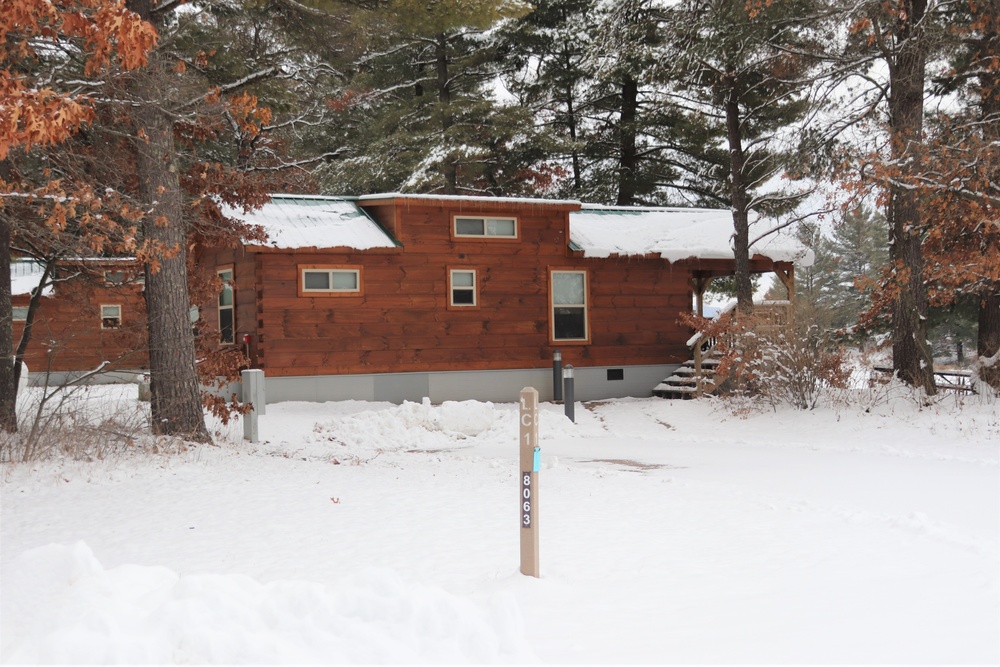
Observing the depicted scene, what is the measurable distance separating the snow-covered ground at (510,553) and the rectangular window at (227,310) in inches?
246

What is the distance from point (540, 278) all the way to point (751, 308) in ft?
16.4

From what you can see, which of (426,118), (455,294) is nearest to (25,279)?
(426,118)

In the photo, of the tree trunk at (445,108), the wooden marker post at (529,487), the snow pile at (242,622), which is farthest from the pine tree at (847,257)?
the snow pile at (242,622)

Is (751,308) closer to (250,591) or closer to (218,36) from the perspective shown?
(218,36)

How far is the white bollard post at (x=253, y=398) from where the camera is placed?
46.3ft

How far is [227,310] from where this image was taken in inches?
819

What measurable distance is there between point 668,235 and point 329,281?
8.29 m

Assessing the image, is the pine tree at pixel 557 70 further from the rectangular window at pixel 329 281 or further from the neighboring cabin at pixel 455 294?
the rectangular window at pixel 329 281

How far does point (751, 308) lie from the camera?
730 inches

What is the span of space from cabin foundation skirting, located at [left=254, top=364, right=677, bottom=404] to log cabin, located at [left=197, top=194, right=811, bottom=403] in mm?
28

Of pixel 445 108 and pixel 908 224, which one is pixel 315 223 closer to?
pixel 445 108

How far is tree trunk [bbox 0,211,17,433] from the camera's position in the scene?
12.8 metres

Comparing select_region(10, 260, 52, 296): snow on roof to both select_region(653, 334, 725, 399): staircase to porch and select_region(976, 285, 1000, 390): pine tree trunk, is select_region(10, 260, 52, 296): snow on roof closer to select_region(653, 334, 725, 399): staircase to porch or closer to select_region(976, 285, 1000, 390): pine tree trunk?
select_region(653, 334, 725, 399): staircase to porch

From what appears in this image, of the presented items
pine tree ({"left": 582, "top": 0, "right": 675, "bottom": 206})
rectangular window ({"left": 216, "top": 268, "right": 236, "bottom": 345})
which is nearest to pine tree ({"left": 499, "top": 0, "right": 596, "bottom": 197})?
pine tree ({"left": 582, "top": 0, "right": 675, "bottom": 206})
